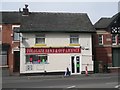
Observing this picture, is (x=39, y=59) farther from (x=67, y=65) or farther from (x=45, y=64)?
(x=67, y=65)

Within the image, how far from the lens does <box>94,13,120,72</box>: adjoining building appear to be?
130ft

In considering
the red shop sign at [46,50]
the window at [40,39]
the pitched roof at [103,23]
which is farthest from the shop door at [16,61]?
the pitched roof at [103,23]

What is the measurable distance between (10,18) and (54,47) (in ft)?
26.4

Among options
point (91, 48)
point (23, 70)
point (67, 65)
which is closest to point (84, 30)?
point (91, 48)

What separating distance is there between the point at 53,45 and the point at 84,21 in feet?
18.5

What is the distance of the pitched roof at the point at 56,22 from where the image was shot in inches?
1449

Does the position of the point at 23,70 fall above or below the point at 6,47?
below

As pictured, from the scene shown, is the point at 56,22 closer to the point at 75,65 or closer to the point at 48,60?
the point at 48,60

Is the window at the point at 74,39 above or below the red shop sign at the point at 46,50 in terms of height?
above

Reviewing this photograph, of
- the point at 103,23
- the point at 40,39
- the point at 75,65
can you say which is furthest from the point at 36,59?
the point at 103,23

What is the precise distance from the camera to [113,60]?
40219 mm

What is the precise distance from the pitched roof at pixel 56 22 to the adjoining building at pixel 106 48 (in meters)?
2.57

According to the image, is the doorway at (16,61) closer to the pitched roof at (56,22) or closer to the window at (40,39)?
the window at (40,39)

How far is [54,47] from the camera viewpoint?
36375 mm
